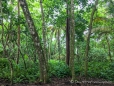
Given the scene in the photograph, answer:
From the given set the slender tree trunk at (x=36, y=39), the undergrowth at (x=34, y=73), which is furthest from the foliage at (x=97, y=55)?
the slender tree trunk at (x=36, y=39)

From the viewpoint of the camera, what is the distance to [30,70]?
11688 mm

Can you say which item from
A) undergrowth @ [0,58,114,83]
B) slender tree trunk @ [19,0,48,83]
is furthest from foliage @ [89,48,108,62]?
slender tree trunk @ [19,0,48,83]

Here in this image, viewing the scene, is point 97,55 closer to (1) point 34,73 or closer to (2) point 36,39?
(1) point 34,73

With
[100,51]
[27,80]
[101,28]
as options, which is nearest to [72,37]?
[27,80]

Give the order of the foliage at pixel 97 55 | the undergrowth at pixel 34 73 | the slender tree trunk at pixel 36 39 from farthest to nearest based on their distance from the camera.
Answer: the foliage at pixel 97 55 < the undergrowth at pixel 34 73 < the slender tree trunk at pixel 36 39

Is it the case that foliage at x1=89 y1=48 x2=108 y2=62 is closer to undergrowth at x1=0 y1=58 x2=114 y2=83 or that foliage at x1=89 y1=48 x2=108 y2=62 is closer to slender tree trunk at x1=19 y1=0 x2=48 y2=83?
undergrowth at x1=0 y1=58 x2=114 y2=83

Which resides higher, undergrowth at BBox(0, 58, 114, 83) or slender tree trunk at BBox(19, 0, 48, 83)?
slender tree trunk at BBox(19, 0, 48, 83)

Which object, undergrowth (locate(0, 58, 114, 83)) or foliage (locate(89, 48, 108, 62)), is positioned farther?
foliage (locate(89, 48, 108, 62))

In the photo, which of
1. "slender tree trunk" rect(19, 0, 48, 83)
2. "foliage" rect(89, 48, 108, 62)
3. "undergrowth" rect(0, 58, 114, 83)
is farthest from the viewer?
"foliage" rect(89, 48, 108, 62)

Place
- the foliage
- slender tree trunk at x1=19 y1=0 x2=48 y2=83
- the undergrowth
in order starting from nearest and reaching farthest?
slender tree trunk at x1=19 y1=0 x2=48 y2=83 → the undergrowth → the foliage

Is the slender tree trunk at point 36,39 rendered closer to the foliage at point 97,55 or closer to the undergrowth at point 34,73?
the undergrowth at point 34,73

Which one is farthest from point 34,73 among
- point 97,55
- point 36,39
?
point 97,55

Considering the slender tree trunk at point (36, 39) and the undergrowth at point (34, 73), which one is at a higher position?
the slender tree trunk at point (36, 39)

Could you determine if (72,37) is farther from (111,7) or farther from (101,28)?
(101,28)
